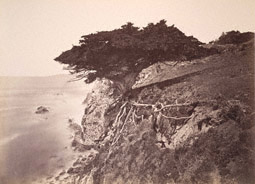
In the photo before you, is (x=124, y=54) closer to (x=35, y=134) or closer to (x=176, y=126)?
(x=176, y=126)

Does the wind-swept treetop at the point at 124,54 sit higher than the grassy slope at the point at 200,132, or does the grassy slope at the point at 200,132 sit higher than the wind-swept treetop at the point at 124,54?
the wind-swept treetop at the point at 124,54

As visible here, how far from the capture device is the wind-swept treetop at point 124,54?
2.12 meters

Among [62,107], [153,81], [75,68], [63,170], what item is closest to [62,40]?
[75,68]

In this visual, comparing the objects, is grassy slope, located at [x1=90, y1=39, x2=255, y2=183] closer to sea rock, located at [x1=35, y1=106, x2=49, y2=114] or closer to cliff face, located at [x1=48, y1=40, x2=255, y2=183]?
cliff face, located at [x1=48, y1=40, x2=255, y2=183]

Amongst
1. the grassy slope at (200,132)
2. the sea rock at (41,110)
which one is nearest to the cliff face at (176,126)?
the grassy slope at (200,132)

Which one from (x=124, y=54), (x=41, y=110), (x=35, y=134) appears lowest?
(x=35, y=134)

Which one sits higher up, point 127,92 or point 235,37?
point 235,37

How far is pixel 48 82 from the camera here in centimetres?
210

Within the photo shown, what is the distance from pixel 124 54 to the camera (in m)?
2.12

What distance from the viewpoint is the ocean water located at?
2.06 meters

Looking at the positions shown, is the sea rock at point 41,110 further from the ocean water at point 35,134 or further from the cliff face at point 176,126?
the cliff face at point 176,126

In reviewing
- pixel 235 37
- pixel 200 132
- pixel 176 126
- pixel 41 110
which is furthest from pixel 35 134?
pixel 235 37

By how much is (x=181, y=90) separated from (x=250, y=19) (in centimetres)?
52

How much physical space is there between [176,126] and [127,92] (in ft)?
1.00
